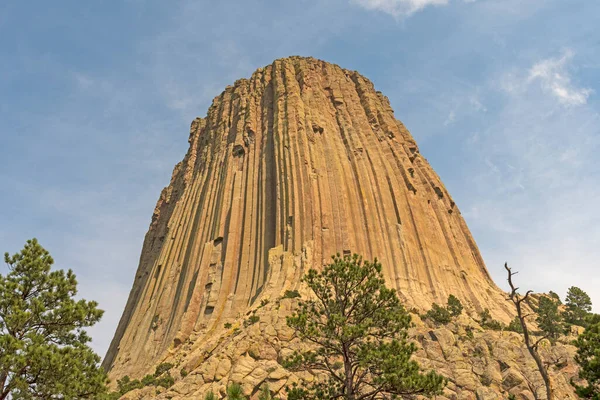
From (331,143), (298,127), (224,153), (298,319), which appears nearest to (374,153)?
(331,143)

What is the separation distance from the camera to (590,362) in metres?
21.9

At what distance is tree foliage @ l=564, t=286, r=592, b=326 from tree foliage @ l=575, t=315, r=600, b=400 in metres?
27.6

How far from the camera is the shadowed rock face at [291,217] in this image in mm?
45344

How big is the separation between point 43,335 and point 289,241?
91.5 ft

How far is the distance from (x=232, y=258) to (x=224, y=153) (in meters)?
18.4

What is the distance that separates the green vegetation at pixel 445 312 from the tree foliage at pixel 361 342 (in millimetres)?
16992

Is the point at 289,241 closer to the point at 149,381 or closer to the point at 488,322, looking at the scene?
the point at 149,381

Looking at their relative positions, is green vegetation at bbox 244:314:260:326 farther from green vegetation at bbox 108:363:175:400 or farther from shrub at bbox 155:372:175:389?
shrub at bbox 155:372:175:389

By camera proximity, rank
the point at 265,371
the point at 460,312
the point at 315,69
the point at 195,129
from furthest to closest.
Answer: the point at 195,129
the point at 315,69
the point at 460,312
the point at 265,371

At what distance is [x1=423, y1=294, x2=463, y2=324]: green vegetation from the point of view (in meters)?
38.0

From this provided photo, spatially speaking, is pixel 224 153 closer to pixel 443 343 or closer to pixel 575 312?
pixel 443 343

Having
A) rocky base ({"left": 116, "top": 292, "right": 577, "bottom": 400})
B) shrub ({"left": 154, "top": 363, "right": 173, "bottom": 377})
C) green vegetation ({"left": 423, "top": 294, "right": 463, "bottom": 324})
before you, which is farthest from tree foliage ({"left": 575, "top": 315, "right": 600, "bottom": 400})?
shrub ({"left": 154, "top": 363, "right": 173, "bottom": 377})

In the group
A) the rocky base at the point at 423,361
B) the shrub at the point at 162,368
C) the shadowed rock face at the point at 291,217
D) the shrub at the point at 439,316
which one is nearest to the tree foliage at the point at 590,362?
the rocky base at the point at 423,361

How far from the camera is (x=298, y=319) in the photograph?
20969mm
